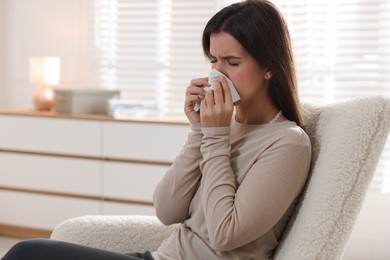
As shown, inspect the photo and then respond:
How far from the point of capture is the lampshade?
4402 mm

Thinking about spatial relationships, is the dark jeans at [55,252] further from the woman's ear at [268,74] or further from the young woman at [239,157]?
the woman's ear at [268,74]

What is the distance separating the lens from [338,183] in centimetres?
177

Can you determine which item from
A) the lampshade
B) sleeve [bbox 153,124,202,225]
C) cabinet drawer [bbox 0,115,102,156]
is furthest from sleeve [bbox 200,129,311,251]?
the lampshade

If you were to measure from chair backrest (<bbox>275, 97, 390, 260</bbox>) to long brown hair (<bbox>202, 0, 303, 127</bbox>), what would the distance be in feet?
0.52

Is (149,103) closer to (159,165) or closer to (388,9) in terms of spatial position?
(159,165)

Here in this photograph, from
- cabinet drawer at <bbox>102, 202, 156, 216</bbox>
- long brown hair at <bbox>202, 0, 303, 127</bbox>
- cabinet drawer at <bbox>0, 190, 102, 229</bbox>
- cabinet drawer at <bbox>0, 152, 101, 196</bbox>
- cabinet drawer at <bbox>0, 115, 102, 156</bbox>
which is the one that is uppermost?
long brown hair at <bbox>202, 0, 303, 127</bbox>

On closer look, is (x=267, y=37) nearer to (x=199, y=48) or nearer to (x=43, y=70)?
(x=199, y=48)

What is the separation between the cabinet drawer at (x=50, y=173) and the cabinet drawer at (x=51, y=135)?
0.06 meters

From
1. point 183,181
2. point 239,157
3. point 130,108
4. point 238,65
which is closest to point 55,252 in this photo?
point 183,181

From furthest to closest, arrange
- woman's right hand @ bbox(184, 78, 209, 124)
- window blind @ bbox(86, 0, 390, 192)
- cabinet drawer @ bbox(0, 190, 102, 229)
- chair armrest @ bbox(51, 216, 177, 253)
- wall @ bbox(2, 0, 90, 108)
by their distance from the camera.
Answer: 1. wall @ bbox(2, 0, 90, 108)
2. cabinet drawer @ bbox(0, 190, 102, 229)
3. window blind @ bbox(86, 0, 390, 192)
4. chair armrest @ bbox(51, 216, 177, 253)
5. woman's right hand @ bbox(184, 78, 209, 124)

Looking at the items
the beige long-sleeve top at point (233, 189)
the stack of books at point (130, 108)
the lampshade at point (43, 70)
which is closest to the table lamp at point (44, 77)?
the lampshade at point (43, 70)

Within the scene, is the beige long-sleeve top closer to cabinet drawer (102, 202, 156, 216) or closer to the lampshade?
cabinet drawer (102, 202, 156, 216)

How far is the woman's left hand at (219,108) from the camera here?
188cm

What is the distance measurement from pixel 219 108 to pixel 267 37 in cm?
21
